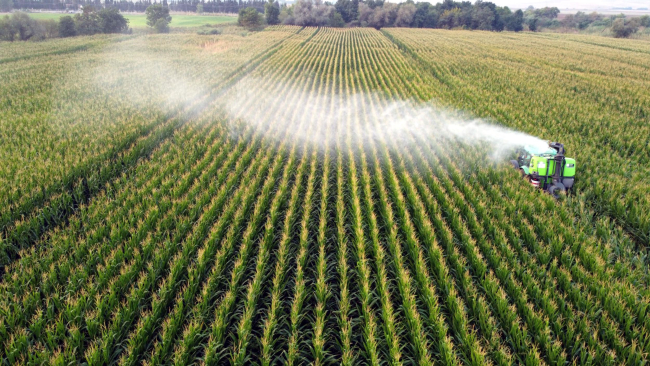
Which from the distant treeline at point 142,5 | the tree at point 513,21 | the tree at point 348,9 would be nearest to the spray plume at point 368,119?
the tree at point 348,9

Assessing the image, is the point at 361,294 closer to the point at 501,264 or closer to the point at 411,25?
the point at 501,264

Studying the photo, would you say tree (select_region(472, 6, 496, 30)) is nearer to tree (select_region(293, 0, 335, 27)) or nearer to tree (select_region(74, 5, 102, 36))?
tree (select_region(293, 0, 335, 27))

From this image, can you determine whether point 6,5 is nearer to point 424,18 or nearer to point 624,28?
point 424,18

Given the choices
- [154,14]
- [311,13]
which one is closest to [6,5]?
[154,14]

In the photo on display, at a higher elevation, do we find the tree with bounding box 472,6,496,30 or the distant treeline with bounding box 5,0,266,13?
the distant treeline with bounding box 5,0,266,13

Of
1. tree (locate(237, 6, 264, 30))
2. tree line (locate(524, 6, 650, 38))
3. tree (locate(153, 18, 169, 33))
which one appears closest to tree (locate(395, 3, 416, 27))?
tree line (locate(524, 6, 650, 38))

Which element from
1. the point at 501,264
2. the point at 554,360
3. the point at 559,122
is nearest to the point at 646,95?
the point at 559,122

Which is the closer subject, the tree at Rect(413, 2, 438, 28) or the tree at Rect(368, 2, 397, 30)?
the tree at Rect(368, 2, 397, 30)
